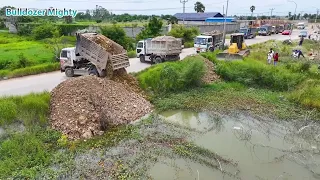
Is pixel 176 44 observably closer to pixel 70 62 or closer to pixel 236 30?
pixel 70 62

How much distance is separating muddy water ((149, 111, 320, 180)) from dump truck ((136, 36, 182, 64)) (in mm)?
8003

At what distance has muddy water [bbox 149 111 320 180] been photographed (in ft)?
29.0

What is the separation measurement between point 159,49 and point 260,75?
7.68m

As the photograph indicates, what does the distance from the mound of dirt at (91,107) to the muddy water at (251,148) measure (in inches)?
75.5

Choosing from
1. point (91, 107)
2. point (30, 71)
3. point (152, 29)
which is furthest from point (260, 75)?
point (152, 29)

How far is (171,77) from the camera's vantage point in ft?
55.6

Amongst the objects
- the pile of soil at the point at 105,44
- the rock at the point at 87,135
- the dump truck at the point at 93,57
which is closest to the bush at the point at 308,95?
the dump truck at the point at 93,57

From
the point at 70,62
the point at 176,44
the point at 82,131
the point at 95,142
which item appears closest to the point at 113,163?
the point at 95,142

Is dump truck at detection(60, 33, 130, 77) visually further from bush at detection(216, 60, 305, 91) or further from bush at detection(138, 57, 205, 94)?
bush at detection(216, 60, 305, 91)

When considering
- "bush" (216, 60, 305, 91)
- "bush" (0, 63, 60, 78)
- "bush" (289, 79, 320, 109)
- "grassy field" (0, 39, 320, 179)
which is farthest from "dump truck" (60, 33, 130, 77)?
"bush" (289, 79, 320, 109)

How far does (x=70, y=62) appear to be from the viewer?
56.2 feet

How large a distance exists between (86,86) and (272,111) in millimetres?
9285

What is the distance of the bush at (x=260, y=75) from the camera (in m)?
17.2

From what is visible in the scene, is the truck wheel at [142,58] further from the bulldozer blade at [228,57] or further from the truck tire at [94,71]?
the truck tire at [94,71]
